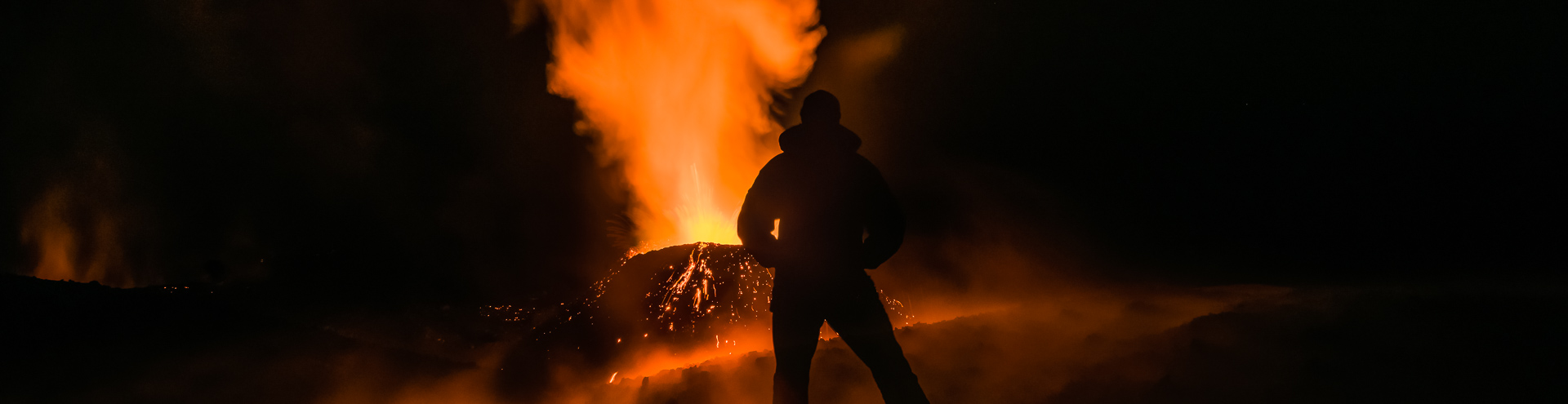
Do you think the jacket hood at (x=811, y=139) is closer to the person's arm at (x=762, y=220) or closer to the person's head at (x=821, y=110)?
the person's head at (x=821, y=110)

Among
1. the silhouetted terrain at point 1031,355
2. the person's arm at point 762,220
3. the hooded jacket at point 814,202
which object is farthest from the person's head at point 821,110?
the silhouetted terrain at point 1031,355

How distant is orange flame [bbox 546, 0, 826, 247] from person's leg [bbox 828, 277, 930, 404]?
8.08 meters

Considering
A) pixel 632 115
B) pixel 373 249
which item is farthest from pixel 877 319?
pixel 373 249

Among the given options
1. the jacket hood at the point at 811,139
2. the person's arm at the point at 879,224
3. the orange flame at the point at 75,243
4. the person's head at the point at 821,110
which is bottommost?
the person's arm at the point at 879,224

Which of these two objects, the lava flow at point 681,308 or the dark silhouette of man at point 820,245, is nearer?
the dark silhouette of man at point 820,245

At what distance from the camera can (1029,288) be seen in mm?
10391

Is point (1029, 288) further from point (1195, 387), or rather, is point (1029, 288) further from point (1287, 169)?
point (1195, 387)

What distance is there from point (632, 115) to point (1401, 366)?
33.2 feet

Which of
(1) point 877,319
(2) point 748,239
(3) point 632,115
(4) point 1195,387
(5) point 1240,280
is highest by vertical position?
(3) point 632,115

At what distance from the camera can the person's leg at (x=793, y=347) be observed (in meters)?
2.80

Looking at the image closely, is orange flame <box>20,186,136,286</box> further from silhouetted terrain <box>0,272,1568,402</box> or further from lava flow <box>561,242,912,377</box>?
lava flow <box>561,242,912,377</box>

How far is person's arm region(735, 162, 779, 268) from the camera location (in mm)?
2818

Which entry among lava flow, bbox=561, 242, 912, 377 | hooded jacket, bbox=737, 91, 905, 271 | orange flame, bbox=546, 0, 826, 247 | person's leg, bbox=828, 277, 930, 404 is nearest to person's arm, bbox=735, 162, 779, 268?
hooded jacket, bbox=737, 91, 905, 271

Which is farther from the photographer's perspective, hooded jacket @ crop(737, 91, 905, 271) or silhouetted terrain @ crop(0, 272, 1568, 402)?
silhouetted terrain @ crop(0, 272, 1568, 402)
